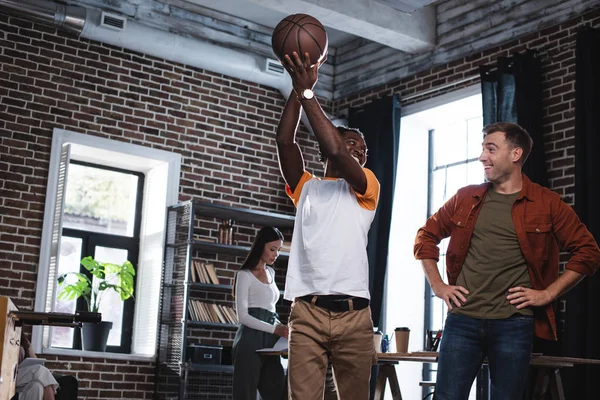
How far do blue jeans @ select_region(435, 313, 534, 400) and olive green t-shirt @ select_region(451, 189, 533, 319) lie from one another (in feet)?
0.13

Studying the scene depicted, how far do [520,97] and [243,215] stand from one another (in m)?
2.65

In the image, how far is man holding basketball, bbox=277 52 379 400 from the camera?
271 cm

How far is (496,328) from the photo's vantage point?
121 inches

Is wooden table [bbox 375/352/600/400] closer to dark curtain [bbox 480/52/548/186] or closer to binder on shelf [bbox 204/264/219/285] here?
dark curtain [bbox 480/52/548/186]

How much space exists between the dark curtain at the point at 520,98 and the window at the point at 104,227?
10.9 feet

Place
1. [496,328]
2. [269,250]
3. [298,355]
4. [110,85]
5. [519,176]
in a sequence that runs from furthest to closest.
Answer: [110,85]
[269,250]
[519,176]
[496,328]
[298,355]

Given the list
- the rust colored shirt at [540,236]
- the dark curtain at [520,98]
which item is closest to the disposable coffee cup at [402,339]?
the rust colored shirt at [540,236]

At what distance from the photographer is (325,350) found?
2754 millimetres

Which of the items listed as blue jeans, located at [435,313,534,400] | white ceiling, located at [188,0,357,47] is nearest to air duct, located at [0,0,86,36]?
white ceiling, located at [188,0,357,47]

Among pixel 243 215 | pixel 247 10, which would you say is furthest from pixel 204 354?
pixel 247 10

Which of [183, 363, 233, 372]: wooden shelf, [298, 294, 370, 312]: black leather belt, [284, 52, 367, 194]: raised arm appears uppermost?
[284, 52, 367, 194]: raised arm

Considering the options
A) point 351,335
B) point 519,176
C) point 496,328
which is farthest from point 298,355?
point 519,176

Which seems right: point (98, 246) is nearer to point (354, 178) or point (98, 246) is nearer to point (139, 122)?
point (139, 122)

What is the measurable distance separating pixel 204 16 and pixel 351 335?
5.58 meters
